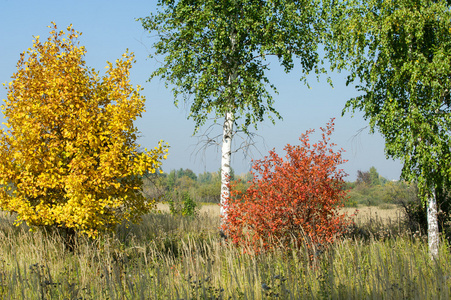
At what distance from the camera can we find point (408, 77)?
9672 millimetres

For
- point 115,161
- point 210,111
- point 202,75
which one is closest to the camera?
point 115,161

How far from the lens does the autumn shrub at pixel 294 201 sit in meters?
7.69

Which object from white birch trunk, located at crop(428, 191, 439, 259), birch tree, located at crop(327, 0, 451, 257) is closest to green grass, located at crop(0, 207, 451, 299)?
white birch trunk, located at crop(428, 191, 439, 259)

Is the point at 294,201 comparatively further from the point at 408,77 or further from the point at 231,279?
the point at 408,77

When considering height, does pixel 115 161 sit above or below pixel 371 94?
below

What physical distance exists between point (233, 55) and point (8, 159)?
6662 millimetres

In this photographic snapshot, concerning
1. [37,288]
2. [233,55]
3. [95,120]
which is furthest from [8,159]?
[233,55]

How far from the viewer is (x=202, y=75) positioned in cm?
1126

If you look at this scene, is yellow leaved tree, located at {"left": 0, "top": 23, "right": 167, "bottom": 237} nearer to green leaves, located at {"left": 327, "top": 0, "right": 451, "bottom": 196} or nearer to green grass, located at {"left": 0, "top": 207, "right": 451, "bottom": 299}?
green grass, located at {"left": 0, "top": 207, "right": 451, "bottom": 299}

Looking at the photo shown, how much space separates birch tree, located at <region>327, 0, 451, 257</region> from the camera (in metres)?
8.65

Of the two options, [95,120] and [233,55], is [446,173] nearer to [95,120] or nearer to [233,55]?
[233,55]

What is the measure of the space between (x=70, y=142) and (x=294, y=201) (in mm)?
4589

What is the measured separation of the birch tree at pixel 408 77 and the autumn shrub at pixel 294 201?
1.97 m

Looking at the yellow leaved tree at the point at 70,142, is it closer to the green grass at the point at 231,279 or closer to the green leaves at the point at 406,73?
the green grass at the point at 231,279
